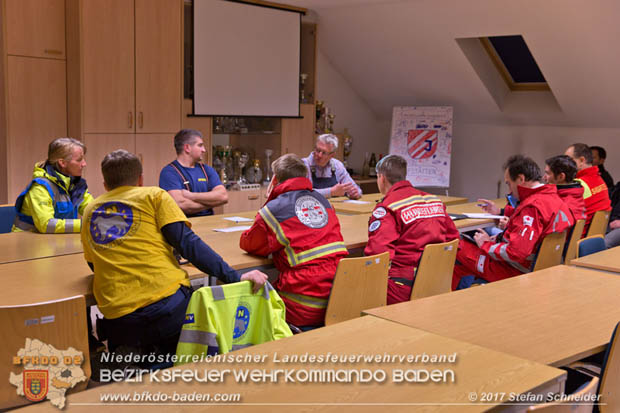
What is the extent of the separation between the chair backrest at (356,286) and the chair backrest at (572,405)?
4.95 ft

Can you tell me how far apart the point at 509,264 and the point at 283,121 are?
13.3ft

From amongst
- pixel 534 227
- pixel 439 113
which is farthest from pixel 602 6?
pixel 534 227

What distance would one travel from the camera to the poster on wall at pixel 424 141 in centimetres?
832

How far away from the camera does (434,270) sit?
11.5 feet

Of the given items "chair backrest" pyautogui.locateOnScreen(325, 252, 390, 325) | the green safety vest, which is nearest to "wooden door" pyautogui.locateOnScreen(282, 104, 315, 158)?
"chair backrest" pyautogui.locateOnScreen(325, 252, 390, 325)

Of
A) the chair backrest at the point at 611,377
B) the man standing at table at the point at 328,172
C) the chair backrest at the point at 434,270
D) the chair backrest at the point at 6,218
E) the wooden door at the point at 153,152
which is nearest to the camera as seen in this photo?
the chair backrest at the point at 611,377

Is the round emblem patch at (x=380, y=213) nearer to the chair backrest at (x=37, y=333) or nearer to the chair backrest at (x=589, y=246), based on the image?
the chair backrest at (x=589, y=246)

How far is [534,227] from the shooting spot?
3.82m

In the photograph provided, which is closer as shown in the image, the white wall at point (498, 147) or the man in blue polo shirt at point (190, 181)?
the man in blue polo shirt at point (190, 181)

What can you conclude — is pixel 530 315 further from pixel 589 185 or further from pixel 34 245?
pixel 589 185

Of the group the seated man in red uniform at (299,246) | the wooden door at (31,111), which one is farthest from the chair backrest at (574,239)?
the wooden door at (31,111)

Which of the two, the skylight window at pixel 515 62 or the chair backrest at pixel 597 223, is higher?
the skylight window at pixel 515 62

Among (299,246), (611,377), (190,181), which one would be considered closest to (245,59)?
(190,181)

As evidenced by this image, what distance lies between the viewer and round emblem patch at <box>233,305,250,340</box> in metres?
2.36
